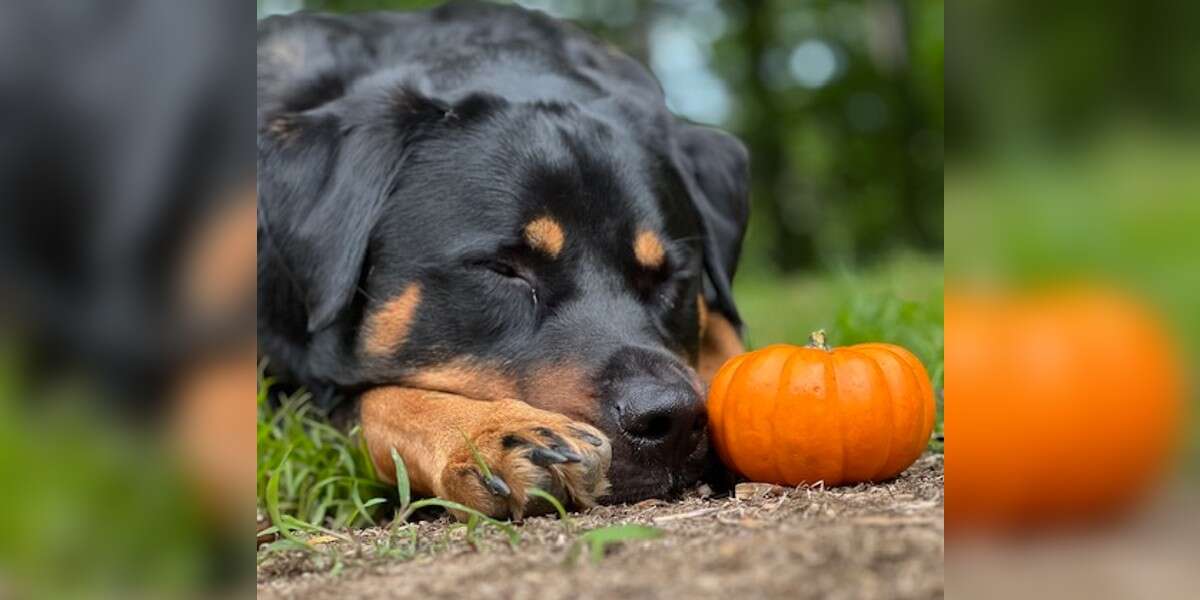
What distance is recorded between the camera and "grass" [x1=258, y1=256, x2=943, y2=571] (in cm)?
229

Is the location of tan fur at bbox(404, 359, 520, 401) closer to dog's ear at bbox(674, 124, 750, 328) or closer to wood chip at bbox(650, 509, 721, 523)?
wood chip at bbox(650, 509, 721, 523)

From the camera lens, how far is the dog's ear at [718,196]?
11.6ft

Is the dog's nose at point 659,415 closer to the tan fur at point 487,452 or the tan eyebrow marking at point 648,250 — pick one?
the tan fur at point 487,452

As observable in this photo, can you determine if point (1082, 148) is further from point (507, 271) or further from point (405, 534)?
point (507, 271)

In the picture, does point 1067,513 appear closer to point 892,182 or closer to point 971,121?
point 971,121

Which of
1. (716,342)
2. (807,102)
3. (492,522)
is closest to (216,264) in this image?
(492,522)

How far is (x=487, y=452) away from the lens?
2.53 metres

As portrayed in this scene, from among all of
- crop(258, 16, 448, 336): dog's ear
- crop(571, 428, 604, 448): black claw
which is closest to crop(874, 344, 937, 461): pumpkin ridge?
crop(571, 428, 604, 448): black claw

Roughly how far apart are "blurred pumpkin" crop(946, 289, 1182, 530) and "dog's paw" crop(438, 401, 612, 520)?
1.07 m

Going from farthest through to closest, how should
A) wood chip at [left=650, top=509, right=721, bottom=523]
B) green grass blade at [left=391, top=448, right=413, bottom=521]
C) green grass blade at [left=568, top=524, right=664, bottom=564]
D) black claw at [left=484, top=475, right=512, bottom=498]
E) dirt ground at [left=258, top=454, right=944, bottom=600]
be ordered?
green grass blade at [left=391, top=448, right=413, bottom=521] → black claw at [left=484, top=475, right=512, bottom=498] → wood chip at [left=650, top=509, right=721, bottom=523] → green grass blade at [left=568, top=524, right=664, bottom=564] → dirt ground at [left=258, top=454, right=944, bottom=600]

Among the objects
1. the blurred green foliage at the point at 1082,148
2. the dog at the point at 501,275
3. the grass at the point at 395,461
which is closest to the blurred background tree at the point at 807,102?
the grass at the point at 395,461

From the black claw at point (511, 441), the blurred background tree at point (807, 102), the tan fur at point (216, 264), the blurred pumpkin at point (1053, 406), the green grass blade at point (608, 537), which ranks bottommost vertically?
the blurred background tree at point (807, 102)

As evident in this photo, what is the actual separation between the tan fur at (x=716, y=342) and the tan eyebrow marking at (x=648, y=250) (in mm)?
527

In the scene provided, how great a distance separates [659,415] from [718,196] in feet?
4.40
